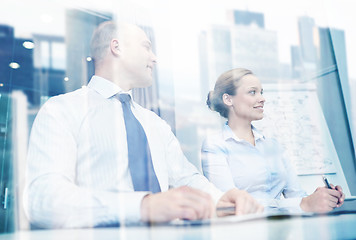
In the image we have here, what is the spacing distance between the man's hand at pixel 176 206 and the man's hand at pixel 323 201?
0.57 metres

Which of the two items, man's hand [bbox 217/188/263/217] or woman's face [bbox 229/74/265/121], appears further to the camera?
woman's face [bbox 229/74/265/121]

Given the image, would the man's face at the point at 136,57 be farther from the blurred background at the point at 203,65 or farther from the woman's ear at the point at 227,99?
the woman's ear at the point at 227,99

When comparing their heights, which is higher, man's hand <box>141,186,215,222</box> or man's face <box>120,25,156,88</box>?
man's face <box>120,25,156,88</box>

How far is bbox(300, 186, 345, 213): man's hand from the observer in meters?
1.03

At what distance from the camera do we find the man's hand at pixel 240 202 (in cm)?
71

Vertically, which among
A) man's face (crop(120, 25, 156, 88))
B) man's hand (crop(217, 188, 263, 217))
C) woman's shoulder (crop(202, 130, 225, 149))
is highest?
man's face (crop(120, 25, 156, 88))

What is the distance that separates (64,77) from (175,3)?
0.47 metres

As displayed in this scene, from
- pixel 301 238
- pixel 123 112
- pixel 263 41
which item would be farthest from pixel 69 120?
pixel 263 41

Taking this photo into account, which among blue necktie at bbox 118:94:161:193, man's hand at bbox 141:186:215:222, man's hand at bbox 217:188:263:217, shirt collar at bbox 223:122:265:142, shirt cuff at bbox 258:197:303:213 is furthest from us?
shirt collar at bbox 223:122:265:142

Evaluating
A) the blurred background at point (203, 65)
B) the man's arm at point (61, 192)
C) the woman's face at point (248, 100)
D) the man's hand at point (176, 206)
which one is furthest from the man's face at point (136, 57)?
the man's hand at point (176, 206)

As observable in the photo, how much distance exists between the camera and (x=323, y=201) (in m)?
1.04

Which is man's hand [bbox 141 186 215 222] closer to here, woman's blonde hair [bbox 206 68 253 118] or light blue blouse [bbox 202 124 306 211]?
light blue blouse [bbox 202 124 306 211]

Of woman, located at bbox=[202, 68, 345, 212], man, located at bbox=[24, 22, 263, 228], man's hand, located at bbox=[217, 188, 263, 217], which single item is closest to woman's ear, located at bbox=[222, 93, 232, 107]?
woman, located at bbox=[202, 68, 345, 212]

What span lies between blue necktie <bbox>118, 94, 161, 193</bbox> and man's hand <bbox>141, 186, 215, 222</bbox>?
259 mm
